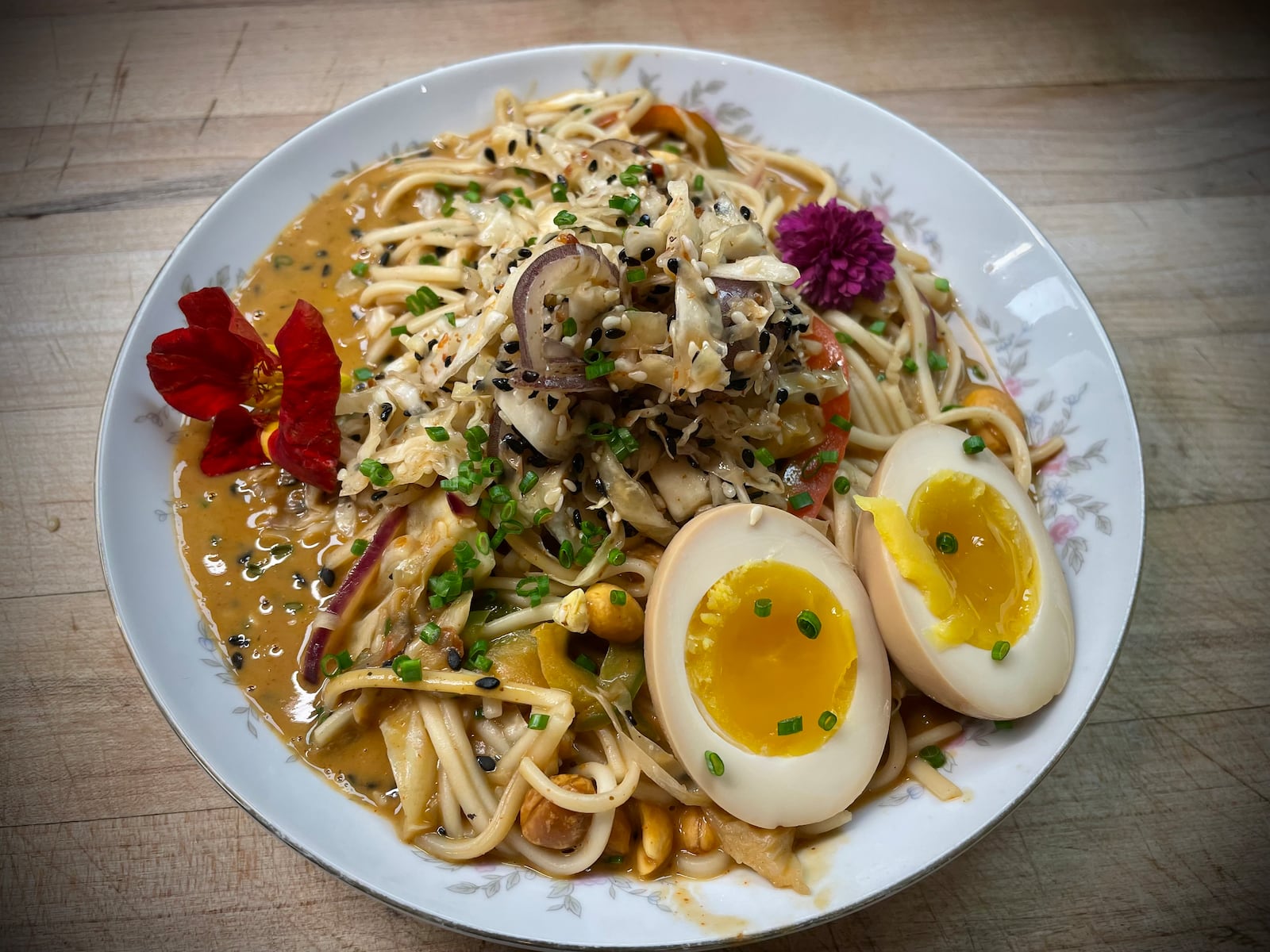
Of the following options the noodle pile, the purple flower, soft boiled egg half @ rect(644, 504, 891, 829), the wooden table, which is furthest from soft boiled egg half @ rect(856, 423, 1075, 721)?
the purple flower

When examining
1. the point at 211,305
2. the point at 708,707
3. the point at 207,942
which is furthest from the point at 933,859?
the point at 211,305

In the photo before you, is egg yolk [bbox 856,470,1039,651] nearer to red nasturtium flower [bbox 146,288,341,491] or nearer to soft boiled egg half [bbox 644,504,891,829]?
soft boiled egg half [bbox 644,504,891,829]

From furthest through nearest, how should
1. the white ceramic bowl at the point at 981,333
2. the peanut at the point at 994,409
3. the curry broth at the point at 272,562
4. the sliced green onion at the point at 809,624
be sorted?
1. the peanut at the point at 994,409
2. the curry broth at the point at 272,562
3. the sliced green onion at the point at 809,624
4. the white ceramic bowl at the point at 981,333

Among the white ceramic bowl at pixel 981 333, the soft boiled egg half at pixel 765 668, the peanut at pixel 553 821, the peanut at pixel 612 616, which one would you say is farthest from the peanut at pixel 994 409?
the peanut at pixel 553 821

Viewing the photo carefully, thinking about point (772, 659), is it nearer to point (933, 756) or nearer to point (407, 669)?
point (933, 756)

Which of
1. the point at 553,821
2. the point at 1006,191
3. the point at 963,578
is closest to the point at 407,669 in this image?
the point at 553,821

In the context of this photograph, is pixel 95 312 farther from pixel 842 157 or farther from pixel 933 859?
pixel 933 859

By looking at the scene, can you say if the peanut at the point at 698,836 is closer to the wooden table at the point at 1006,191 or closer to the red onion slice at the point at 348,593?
the wooden table at the point at 1006,191
